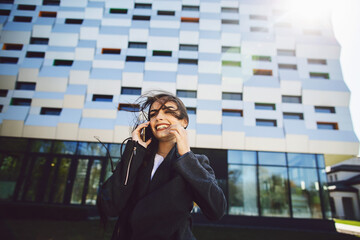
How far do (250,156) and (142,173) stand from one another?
12670mm

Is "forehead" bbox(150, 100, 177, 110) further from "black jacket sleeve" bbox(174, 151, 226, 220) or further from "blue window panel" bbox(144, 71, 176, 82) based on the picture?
"blue window panel" bbox(144, 71, 176, 82)

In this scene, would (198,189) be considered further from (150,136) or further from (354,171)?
(354,171)

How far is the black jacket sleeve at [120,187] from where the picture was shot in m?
1.32

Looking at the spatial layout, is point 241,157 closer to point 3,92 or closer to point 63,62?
point 63,62

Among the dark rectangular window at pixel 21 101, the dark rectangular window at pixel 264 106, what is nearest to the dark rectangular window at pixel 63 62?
the dark rectangular window at pixel 21 101

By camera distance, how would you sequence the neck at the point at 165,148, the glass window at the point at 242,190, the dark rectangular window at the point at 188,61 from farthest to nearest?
the dark rectangular window at the point at 188,61 → the glass window at the point at 242,190 → the neck at the point at 165,148

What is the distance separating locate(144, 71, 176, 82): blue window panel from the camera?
1395 cm

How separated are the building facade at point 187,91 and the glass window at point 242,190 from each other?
0.21 ft

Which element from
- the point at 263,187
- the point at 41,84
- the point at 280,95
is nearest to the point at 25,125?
the point at 41,84

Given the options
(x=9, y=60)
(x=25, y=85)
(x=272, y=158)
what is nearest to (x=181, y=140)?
(x=272, y=158)

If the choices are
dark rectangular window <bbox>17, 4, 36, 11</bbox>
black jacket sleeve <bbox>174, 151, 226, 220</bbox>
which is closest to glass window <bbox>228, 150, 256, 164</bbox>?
black jacket sleeve <bbox>174, 151, 226, 220</bbox>

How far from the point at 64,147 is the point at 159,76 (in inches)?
323

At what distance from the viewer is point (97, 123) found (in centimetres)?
1303

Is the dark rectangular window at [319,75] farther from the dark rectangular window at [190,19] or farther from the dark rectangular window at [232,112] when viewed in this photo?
the dark rectangular window at [190,19]
